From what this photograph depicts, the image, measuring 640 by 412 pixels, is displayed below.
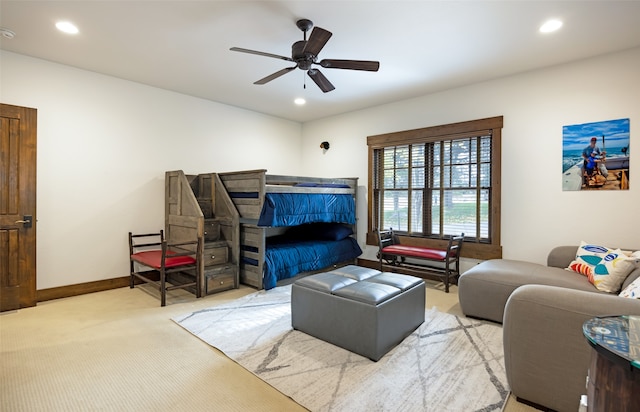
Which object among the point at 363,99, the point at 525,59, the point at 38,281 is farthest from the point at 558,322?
the point at 38,281

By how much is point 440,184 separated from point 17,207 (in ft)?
16.9

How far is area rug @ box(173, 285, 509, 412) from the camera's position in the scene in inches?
76.7

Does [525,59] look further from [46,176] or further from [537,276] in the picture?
[46,176]

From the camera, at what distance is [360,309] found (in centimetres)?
242

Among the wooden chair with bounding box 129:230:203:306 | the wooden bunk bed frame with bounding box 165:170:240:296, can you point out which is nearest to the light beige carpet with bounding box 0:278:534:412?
the wooden chair with bounding box 129:230:203:306

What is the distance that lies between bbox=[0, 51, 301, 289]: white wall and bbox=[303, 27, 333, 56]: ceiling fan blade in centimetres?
290

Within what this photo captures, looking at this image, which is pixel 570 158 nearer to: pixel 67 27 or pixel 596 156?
pixel 596 156

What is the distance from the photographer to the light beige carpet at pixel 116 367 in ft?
6.30

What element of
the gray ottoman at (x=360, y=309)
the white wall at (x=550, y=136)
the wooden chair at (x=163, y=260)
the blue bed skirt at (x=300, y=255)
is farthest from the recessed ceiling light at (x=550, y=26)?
the wooden chair at (x=163, y=260)

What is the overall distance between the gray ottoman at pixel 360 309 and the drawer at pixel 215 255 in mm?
1654

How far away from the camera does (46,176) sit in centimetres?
369

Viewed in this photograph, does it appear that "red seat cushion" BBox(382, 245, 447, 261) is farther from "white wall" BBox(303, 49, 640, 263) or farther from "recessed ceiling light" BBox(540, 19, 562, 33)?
"recessed ceiling light" BBox(540, 19, 562, 33)

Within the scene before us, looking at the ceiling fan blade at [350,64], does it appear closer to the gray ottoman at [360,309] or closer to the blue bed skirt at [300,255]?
the gray ottoman at [360,309]

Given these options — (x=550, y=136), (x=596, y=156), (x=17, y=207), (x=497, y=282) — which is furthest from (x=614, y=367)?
(x=17, y=207)
